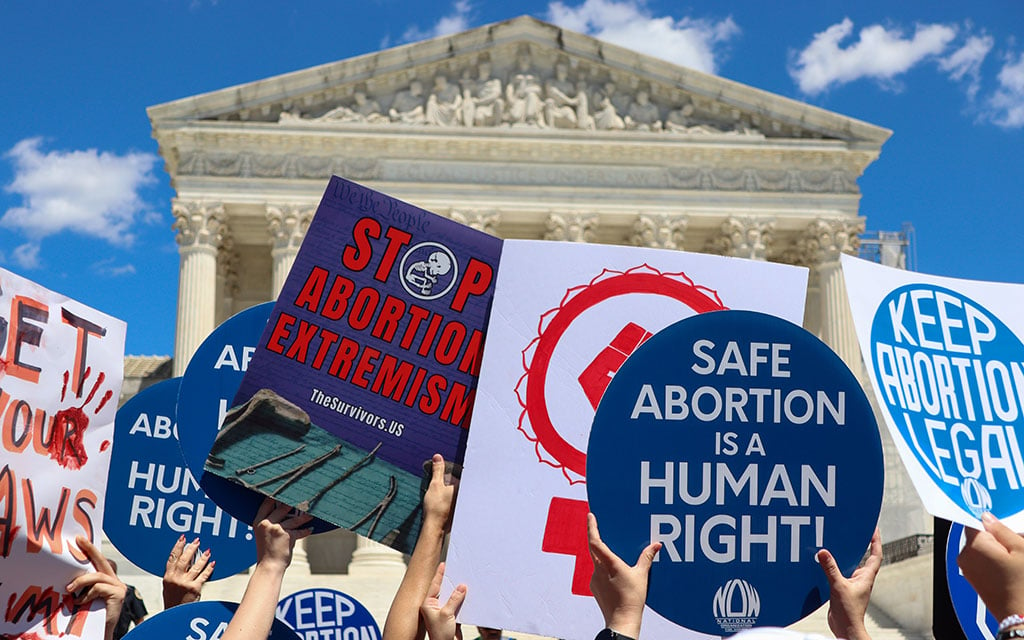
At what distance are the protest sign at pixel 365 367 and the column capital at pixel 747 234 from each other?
1497 inches

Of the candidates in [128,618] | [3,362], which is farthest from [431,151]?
[3,362]

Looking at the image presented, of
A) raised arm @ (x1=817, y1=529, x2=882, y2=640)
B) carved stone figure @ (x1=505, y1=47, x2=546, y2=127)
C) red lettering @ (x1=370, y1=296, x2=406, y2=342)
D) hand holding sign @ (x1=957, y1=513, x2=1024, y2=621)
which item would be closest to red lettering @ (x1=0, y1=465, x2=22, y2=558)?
red lettering @ (x1=370, y1=296, x2=406, y2=342)

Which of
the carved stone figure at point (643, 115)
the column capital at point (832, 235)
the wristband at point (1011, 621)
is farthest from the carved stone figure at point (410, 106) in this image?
the wristband at point (1011, 621)

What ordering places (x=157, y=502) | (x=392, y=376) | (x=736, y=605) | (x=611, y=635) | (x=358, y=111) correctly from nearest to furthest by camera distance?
(x=611, y=635) → (x=736, y=605) → (x=392, y=376) → (x=157, y=502) → (x=358, y=111)

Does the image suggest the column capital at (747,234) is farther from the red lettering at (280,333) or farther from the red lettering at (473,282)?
the red lettering at (280,333)

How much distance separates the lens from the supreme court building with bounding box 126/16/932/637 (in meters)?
42.0

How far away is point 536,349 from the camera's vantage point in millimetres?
5129

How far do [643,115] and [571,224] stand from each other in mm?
4984

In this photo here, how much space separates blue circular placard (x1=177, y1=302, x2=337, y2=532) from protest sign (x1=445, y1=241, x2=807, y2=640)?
2.32 feet

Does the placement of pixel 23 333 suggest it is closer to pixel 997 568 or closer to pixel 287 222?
pixel 997 568

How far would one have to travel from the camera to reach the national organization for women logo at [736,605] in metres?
4.36

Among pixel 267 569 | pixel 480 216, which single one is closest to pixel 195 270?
pixel 480 216

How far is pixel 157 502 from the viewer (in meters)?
6.66

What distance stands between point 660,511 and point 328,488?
1.38m
